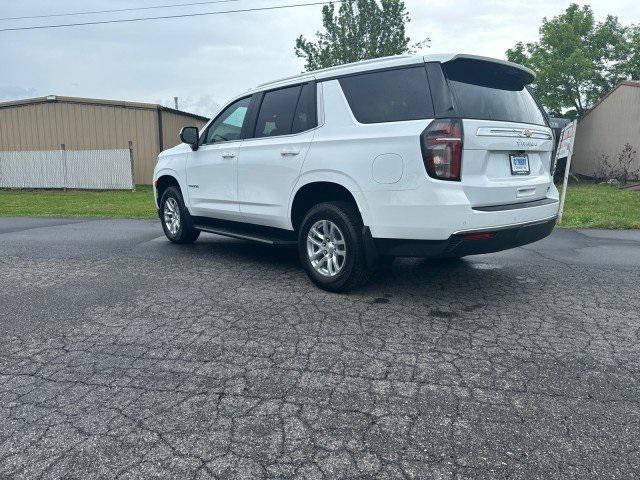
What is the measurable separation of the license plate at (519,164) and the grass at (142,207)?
5881mm

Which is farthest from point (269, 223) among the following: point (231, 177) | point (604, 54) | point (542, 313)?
point (604, 54)

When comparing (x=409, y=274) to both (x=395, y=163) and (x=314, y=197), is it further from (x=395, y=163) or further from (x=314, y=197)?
(x=395, y=163)

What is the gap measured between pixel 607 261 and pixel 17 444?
6.28 metres

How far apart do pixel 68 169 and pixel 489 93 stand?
809 inches

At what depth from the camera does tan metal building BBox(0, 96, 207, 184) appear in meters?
22.2

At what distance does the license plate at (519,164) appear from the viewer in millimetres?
4266

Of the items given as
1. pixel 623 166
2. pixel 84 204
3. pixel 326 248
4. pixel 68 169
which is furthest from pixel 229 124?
pixel 623 166

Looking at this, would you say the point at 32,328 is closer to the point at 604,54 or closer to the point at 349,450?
the point at 349,450

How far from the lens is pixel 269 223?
550 centimetres

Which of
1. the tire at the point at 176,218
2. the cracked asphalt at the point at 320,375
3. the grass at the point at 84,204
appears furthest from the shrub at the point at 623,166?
the tire at the point at 176,218

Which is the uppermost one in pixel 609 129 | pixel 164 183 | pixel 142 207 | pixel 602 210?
pixel 609 129

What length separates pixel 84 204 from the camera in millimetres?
15430

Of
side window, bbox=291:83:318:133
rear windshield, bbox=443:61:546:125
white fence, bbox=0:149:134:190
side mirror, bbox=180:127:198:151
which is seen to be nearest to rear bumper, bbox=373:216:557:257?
rear windshield, bbox=443:61:546:125

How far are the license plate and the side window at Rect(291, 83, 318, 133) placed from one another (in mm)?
1826
